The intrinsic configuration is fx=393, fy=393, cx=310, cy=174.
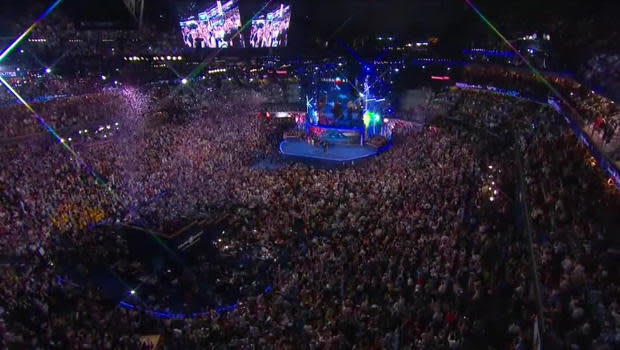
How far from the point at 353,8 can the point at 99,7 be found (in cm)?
3089

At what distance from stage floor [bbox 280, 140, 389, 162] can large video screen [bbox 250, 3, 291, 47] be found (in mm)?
10767

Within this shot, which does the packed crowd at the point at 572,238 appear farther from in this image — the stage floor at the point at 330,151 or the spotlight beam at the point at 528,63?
the stage floor at the point at 330,151

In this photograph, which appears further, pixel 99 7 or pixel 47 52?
pixel 47 52

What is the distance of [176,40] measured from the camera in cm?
3597

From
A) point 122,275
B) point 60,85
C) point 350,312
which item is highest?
point 60,85

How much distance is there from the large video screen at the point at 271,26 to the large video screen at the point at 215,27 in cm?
130

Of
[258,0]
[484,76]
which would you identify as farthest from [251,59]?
[484,76]

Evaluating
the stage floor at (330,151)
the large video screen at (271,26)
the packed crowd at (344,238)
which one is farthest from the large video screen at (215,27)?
the packed crowd at (344,238)

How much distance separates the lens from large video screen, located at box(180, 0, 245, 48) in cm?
3070

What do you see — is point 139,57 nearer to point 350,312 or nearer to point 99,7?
point 99,7

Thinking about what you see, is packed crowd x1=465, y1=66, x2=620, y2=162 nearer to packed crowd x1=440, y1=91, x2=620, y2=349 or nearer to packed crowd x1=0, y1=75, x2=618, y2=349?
packed crowd x1=440, y1=91, x2=620, y2=349

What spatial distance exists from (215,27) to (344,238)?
2510cm

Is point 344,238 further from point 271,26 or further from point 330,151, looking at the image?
point 271,26

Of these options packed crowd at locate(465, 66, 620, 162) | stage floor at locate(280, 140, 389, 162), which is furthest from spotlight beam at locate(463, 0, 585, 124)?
stage floor at locate(280, 140, 389, 162)
